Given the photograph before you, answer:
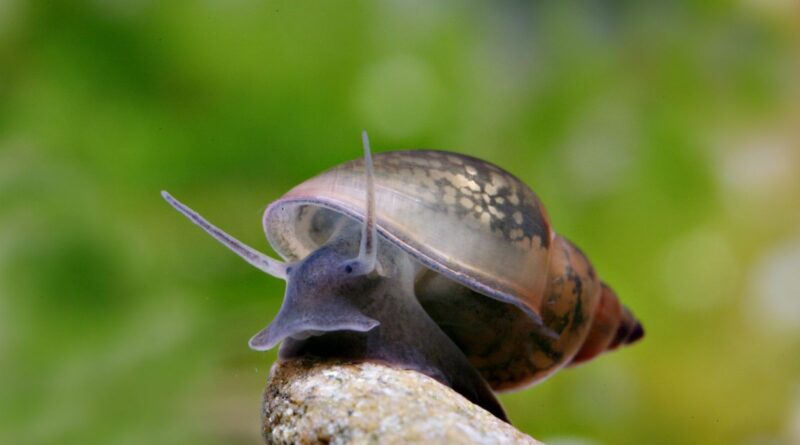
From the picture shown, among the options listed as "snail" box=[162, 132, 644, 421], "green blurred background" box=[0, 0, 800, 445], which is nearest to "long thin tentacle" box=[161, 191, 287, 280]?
"snail" box=[162, 132, 644, 421]

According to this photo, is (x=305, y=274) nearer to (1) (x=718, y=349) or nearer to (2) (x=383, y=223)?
(2) (x=383, y=223)

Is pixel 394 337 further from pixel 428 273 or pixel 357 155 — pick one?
pixel 357 155

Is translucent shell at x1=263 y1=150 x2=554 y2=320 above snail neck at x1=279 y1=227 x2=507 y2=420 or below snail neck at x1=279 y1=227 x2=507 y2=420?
above

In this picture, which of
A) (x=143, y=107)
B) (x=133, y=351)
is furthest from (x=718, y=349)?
(x=143, y=107)

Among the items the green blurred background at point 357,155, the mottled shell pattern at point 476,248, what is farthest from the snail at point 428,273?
the green blurred background at point 357,155

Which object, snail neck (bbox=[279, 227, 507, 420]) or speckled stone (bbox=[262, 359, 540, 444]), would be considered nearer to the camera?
speckled stone (bbox=[262, 359, 540, 444])

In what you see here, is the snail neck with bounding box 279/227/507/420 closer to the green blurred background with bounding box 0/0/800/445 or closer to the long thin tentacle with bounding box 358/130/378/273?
the long thin tentacle with bounding box 358/130/378/273

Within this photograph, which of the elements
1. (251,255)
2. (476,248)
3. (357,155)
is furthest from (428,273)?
(357,155)
